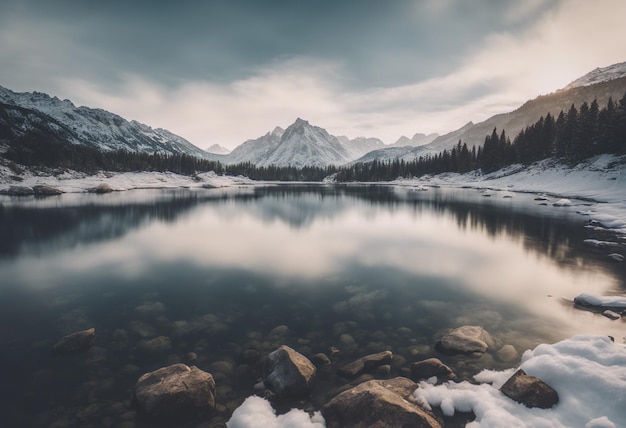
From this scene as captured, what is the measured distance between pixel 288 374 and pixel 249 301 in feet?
24.6

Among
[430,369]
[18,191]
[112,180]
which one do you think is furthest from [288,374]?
[112,180]

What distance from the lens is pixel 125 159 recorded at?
161125mm

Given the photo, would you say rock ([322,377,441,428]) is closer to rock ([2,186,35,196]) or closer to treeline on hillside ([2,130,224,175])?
rock ([2,186,35,196])

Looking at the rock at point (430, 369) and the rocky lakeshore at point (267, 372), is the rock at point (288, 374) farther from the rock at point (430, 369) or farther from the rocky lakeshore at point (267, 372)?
the rock at point (430, 369)

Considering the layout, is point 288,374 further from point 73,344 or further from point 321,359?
point 73,344

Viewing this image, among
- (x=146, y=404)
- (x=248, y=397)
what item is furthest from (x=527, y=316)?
(x=146, y=404)

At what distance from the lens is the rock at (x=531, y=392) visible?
25.0ft

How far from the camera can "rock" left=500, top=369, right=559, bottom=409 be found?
762 cm

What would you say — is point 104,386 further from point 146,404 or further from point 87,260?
point 87,260

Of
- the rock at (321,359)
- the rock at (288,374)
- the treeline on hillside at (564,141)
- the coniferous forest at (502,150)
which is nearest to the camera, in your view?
the rock at (288,374)

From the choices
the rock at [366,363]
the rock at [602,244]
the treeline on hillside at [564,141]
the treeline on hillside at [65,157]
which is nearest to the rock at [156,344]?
the rock at [366,363]

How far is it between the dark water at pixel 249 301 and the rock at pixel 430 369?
0.50 meters

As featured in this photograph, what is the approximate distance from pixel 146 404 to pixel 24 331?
341 inches

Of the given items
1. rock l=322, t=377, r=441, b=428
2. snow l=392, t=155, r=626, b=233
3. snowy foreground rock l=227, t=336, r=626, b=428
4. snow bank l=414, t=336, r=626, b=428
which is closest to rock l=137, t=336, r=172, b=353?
snowy foreground rock l=227, t=336, r=626, b=428
